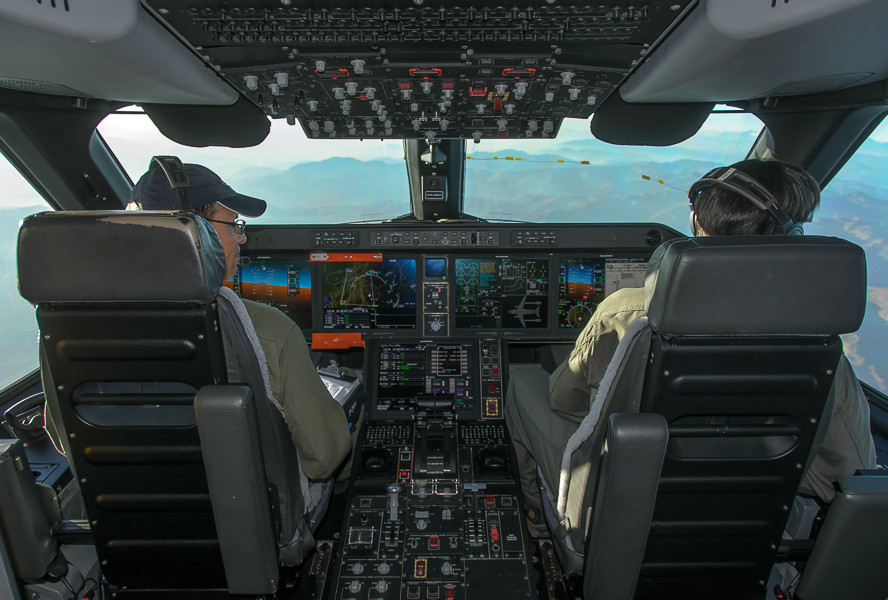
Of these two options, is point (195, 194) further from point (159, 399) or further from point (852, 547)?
point (852, 547)

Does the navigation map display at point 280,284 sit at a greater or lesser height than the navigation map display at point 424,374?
greater

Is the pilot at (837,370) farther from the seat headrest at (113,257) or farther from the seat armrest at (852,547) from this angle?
the seat headrest at (113,257)

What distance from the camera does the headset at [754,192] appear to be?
1097 millimetres

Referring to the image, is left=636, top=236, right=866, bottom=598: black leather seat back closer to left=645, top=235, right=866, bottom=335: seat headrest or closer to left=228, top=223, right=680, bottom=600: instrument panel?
left=645, top=235, right=866, bottom=335: seat headrest

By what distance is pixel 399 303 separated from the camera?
240cm

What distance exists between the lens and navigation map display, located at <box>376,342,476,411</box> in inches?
91.7

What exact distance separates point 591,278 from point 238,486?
1.83 m

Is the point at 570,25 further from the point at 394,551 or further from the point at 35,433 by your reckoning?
the point at 35,433

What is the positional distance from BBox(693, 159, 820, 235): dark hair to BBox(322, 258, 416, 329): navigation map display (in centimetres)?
145

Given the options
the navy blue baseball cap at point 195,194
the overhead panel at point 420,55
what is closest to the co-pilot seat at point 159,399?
the navy blue baseball cap at point 195,194

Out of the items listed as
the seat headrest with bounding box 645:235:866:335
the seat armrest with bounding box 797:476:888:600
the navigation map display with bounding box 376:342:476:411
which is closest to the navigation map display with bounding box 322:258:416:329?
the navigation map display with bounding box 376:342:476:411

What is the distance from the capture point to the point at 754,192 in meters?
1.12

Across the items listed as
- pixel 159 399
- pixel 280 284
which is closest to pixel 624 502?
pixel 159 399

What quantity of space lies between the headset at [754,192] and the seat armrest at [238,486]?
1.19m
